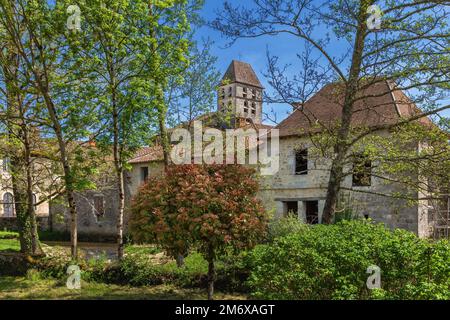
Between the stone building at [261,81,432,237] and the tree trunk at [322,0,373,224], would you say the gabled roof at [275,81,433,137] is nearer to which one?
the stone building at [261,81,432,237]

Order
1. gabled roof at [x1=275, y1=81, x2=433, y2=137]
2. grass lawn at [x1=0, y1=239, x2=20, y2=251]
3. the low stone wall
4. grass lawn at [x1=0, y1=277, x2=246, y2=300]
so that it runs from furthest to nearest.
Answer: the low stone wall
gabled roof at [x1=275, y1=81, x2=433, y2=137]
grass lawn at [x1=0, y1=239, x2=20, y2=251]
grass lawn at [x1=0, y1=277, x2=246, y2=300]

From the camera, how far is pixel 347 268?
5977 millimetres

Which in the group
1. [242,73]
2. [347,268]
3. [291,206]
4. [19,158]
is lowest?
[347,268]

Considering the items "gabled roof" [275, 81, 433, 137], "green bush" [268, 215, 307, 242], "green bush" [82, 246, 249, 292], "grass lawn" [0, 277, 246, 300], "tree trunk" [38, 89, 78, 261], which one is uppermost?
"gabled roof" [275, 81, 433, 137]

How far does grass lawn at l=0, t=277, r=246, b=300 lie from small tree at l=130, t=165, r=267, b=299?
3.76ft

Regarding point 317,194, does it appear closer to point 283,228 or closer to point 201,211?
point 283,228

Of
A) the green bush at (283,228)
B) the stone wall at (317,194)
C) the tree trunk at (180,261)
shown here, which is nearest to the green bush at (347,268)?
the tree trunk at (180,261)

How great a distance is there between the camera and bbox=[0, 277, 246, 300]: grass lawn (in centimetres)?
899

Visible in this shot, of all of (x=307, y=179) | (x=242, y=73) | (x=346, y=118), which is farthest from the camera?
(x=242, y=73)

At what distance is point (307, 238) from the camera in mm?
6922

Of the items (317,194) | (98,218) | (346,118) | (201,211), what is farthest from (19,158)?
(98,218)

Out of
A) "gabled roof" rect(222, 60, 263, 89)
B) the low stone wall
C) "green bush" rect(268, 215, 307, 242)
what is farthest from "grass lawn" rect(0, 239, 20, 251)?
"gabled roof" rect(222, 60, 263, 89)

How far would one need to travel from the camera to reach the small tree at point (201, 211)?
292 inches

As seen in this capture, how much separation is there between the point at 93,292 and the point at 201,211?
148 inches
